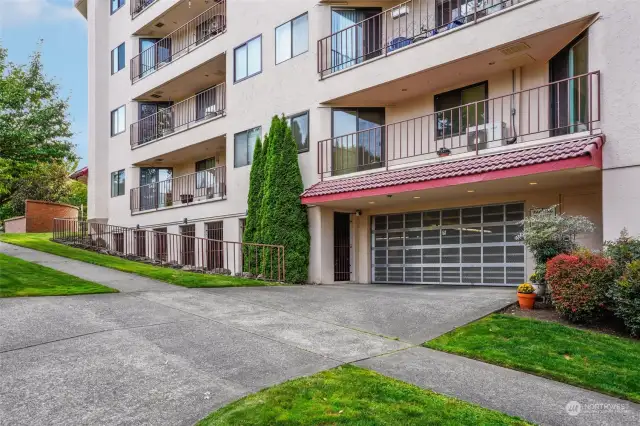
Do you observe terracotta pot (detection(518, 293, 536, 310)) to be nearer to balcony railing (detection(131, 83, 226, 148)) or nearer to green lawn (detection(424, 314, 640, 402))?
green lawn (detection(424, 314, 640, 402))

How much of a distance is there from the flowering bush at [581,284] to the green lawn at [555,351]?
44 cm

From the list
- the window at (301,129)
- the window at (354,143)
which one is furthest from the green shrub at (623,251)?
Result: the window at (301,129)

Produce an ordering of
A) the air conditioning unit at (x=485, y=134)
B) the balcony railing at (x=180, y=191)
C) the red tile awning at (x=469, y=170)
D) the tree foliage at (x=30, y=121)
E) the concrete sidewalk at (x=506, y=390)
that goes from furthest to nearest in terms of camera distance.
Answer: the balcony railing at (x=180, y=191) < the tree foliage at (x=30, y=121) < the air conditioning unit at (x=485, y=134) < the red tile awning at (x=469, y=170) < the concrete sidewalk at (x=506, y=390)

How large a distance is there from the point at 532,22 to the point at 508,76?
2100mm

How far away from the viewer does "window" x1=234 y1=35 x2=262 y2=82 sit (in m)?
17.4

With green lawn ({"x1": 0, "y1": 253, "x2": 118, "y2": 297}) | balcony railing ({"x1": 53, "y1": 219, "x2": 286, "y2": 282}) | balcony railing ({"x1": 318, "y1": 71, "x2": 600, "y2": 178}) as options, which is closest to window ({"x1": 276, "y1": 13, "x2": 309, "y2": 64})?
balcony railing ({"x1": 318, "y1": 71, "x2": 600, "y2": 178})

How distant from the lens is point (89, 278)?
12.5 metres

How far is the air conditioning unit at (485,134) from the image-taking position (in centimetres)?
1253

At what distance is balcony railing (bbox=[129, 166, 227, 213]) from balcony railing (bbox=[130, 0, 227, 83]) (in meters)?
5.50

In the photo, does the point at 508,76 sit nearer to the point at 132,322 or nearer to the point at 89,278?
the point at 132,322

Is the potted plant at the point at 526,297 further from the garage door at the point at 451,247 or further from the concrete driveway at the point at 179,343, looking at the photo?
the garage door at the point at 451,247

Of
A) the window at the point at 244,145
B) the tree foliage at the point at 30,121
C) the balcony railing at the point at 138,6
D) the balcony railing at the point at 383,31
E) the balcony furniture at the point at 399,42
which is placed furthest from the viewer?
the balcony railing at the point at 138,6

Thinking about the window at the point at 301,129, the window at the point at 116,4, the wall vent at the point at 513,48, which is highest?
A: the window at the point at 116,4

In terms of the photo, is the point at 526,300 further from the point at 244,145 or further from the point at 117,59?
the point at 117,59
